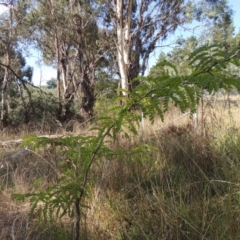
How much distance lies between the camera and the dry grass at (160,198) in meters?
1.51

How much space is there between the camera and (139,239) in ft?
5.14

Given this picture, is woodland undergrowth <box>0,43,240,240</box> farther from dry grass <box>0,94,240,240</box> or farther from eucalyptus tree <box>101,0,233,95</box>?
eucalyptus tree <box>101,0,233,95</box>

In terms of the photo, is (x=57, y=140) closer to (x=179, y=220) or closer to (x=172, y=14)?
(x=179, y=220)

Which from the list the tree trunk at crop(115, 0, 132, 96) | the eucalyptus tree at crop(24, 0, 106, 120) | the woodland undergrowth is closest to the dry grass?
the woodland undergrowth

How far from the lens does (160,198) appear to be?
1682 millimetres

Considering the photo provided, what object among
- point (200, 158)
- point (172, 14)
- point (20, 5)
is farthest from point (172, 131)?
point (172, 14)

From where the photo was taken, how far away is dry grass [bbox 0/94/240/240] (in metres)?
1.51

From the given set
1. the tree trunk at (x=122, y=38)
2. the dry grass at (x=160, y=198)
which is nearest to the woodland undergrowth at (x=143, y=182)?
the dry grass at (x=160, y=198)

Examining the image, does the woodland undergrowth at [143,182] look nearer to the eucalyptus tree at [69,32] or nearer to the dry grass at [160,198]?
the dry grass at [160,198]

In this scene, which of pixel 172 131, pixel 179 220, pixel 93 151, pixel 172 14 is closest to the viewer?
pixel 93 151

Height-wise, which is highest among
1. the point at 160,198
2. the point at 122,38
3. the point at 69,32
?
the point at 69,32

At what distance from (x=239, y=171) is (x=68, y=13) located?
32.8ft

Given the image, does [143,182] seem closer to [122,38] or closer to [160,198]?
[160,198]

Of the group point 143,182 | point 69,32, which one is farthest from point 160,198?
point 69,32
